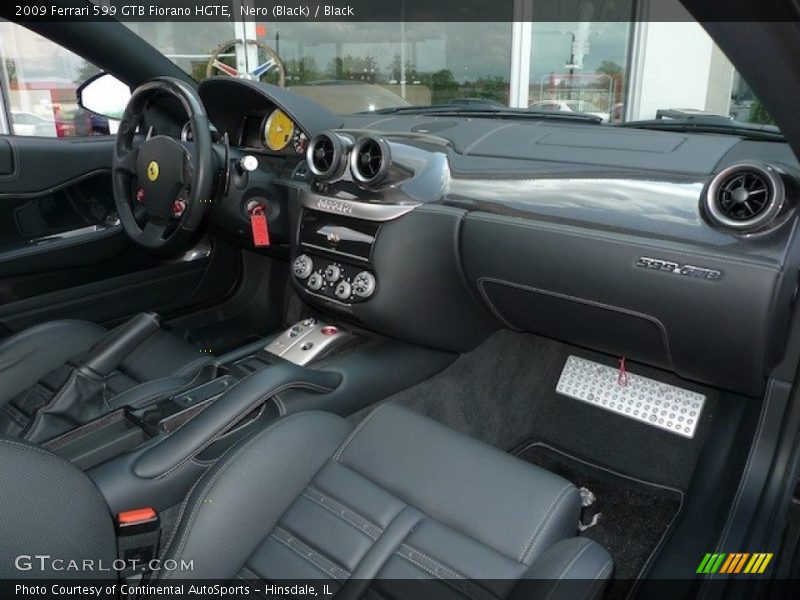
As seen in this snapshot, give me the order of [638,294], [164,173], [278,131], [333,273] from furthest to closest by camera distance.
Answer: [278,131] < [164,173] < [333,273] < [638,294]

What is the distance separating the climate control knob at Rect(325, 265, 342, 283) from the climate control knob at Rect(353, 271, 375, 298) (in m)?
0.09

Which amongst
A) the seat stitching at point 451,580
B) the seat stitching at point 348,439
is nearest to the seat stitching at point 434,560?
the seat stitching at point 451,580

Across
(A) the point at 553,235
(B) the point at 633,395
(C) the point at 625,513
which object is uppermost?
(A) the point at 553,235

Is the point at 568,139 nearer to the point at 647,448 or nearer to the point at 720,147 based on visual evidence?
the point at 720,147

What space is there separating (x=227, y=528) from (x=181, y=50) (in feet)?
17.3

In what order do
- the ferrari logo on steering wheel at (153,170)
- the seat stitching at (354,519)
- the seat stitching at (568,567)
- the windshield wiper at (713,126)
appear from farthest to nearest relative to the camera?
the ferrari logo on steering wheel at (153,170), the windshield wiper at (713,126), the seat stitching at (354,519), the seat stitching at (568,567)

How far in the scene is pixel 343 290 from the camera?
6.55 ft

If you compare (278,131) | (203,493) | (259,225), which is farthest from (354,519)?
(278,131)

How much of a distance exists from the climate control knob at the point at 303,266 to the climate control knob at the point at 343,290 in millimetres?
152

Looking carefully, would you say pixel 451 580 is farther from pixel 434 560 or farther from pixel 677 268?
pixel 677 268

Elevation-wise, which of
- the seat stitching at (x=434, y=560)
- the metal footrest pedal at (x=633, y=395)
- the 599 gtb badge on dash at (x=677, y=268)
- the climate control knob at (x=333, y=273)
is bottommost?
the metal footrest pedal at (x=633, y=395)

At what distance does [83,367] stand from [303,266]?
69 centimetres

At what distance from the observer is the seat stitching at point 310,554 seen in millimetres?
1180

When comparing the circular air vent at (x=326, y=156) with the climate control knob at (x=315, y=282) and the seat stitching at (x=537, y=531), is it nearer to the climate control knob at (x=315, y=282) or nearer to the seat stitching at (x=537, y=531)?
the climate control knob at (x=315, y=282)
